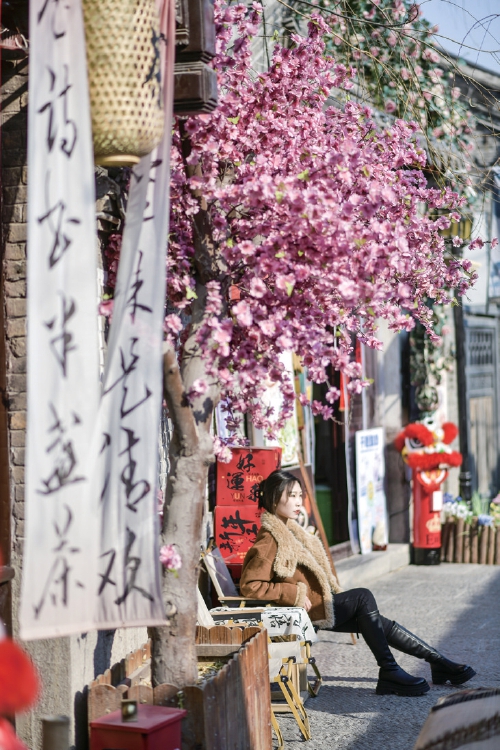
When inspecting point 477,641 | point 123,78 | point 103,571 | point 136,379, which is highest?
point 123,78

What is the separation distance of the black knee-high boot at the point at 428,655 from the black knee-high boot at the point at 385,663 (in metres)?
0.14

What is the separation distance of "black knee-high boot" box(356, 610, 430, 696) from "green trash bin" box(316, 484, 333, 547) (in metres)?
4.36

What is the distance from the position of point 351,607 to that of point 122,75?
395 cm

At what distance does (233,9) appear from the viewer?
4.62 metres

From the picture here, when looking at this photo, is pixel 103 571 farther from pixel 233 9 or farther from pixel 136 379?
pixel 233 9

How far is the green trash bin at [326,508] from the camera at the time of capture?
35.3 ft

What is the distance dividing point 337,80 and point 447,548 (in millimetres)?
7246

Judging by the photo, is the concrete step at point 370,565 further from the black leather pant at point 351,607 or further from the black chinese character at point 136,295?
the black chinese character at point 136,295

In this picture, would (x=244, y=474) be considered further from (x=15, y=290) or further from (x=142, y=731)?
(x=142, y=731)

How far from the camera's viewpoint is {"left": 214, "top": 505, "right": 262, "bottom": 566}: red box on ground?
23.6 feet

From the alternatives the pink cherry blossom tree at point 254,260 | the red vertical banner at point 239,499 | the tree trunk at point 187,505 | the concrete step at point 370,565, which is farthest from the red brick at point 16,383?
the concrete step at point 370,565

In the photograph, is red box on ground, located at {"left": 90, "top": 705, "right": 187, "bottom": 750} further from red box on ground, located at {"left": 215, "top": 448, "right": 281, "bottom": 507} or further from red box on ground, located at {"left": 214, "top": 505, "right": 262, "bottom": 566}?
red box on ground, located at {"left": 215, "top": 448, "right": 281, "bottom": 507}

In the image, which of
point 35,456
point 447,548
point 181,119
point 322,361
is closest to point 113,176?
point 181,119

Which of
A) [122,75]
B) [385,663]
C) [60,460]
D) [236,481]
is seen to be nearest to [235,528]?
[236,481]
